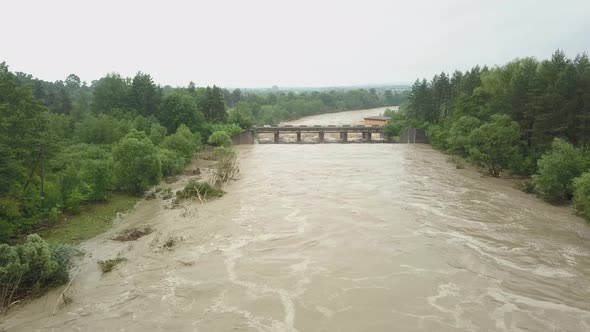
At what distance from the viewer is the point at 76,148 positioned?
40688mm

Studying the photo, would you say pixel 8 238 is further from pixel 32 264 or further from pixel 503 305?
pixel 503 305

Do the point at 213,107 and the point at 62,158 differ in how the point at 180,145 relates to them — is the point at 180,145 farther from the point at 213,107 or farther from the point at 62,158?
the point at 213,107

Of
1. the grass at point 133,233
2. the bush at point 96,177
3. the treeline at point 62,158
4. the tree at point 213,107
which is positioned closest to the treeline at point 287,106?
the tree at point 213,107

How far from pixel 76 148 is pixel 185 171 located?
1144 cm

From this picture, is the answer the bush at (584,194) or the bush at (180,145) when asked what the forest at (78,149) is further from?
the bush at (584,194)

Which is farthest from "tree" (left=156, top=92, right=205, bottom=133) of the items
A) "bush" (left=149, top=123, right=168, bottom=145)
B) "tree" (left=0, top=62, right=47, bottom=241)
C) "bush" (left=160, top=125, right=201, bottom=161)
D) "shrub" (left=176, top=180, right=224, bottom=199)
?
"tree" (left=0, top=62, right=47, bottom=241)

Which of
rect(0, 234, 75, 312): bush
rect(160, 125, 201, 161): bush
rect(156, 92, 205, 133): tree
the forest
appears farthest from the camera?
rect(156, 92, 205, 133): tree

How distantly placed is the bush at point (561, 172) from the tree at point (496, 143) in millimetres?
8127

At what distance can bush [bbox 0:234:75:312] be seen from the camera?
55.0ft

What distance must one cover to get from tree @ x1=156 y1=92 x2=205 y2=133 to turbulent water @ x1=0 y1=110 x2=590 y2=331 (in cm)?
3368

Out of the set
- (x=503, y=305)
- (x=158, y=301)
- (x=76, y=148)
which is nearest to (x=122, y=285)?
(x=158, y=301)

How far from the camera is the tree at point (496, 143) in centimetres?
4109

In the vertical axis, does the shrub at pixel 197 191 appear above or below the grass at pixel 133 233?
above

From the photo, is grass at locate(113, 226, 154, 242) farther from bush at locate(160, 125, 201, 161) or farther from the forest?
A: bush at locate(160, 125, 201, 161)
